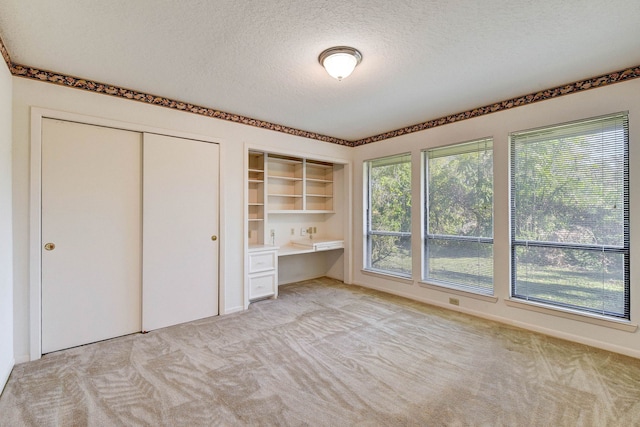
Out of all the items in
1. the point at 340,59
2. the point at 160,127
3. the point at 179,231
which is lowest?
the point at 179,231

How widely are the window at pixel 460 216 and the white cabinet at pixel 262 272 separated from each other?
85.0 inches

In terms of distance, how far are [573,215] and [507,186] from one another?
65 cm

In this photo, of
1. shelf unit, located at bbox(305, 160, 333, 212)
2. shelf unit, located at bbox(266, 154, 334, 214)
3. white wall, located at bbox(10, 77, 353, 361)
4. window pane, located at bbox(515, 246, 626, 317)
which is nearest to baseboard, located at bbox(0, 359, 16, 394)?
white wall, located at bbox(10, 77, 353, 361)

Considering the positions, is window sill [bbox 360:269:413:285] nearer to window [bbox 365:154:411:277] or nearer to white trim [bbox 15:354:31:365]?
window [bbox 365:154:411:277]

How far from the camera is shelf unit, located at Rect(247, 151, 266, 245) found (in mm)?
4449

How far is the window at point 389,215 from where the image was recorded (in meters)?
4.41

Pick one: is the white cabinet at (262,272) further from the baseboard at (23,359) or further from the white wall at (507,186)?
the baseboard at (23,359)

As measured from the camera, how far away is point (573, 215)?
9.46 feet

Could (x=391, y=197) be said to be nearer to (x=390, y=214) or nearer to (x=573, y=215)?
(x=390, y=214)

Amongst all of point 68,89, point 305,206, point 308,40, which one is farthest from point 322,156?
point 68,89

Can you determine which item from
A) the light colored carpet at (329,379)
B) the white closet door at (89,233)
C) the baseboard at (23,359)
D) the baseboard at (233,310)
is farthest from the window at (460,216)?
the baseboard at (23,359)

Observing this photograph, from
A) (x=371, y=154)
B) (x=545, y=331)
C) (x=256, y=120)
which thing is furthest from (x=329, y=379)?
(x=371, y=154)

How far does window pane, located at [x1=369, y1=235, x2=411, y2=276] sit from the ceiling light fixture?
2774 mm

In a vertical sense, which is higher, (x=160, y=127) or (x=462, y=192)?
(x=160, y=127)
